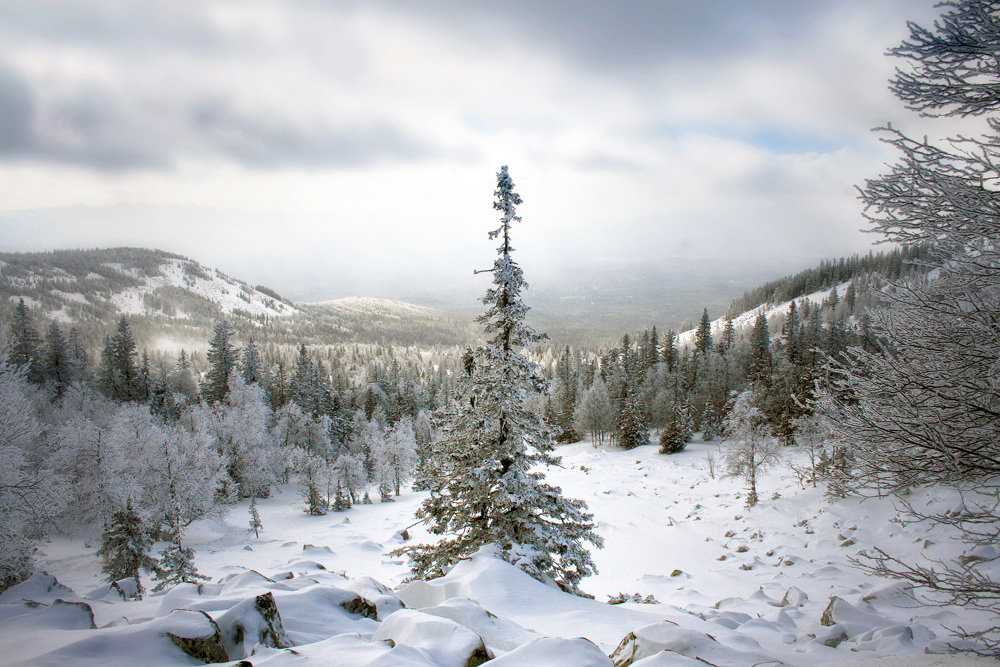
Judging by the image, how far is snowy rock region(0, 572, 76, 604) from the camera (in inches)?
324

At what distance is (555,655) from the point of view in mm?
4734

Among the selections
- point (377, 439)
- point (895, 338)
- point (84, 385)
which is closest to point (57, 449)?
point (84, 385)

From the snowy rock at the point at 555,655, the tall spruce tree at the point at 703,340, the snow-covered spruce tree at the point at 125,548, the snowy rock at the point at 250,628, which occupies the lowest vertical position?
the snow-covered spruce tree at the point at 125,548

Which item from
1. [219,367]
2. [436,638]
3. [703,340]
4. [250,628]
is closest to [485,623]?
[436,638]

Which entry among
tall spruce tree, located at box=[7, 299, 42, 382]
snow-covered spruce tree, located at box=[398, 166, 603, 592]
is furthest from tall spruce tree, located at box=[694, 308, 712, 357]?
tall spruce tree, located at box=[7, 299, 42, 382]

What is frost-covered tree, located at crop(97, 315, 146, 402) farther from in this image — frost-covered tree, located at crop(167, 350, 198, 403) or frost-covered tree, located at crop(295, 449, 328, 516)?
frost-covered tree, located at crop(295, 449, 328, 516)

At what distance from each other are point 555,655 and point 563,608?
13.3 ft

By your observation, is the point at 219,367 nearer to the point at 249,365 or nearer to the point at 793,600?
the point at 249,365

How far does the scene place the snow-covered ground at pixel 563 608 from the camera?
16.0 feet

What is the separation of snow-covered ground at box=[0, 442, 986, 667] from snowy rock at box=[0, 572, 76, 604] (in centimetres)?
7

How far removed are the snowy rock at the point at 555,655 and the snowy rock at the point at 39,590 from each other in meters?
9.27

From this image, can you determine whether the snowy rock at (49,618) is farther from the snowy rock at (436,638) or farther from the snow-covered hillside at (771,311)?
the snow-covered hillside at (771,311)

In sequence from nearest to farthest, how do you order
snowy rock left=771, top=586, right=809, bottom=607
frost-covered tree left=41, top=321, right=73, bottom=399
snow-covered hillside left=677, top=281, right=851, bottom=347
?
→ 1. snowy rock left=771, top=586, right=809, bottom=607
2. frost-covered tree left=41, top=321, right=73, bottom=399
3. snow-covered hillside left=677, top=281, right=851, bottom=347

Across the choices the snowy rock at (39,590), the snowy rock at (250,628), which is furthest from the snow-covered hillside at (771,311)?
the snowy rock at (250,628)
